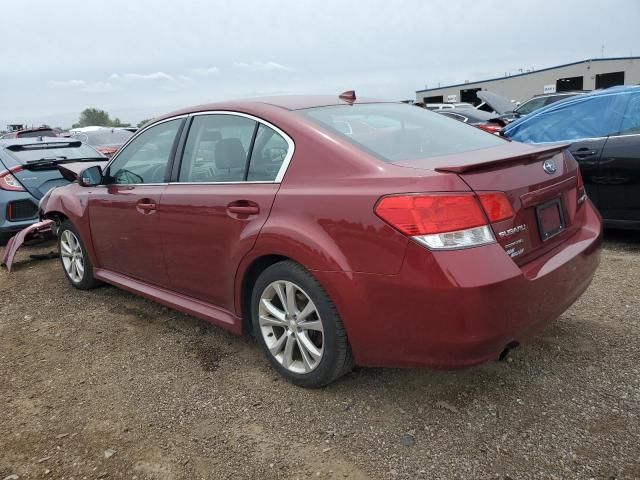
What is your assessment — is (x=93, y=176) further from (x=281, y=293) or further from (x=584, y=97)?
(x=584, y=97)

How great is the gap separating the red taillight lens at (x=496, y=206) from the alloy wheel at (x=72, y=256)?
3672 mm

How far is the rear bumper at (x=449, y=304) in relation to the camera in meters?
2.21

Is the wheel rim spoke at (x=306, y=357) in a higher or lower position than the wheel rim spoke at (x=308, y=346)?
lower

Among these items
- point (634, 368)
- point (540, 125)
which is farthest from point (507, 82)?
point (634, 368)

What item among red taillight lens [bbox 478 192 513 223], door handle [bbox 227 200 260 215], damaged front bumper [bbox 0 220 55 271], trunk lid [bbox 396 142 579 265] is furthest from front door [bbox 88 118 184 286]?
red taillight lens [bbox 478 192 513 223]

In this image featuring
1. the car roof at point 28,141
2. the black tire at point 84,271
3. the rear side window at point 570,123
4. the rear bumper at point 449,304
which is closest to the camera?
the rear bumper at point 449,304

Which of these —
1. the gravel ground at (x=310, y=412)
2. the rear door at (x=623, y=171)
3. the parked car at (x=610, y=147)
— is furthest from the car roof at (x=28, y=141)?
the rear door at (x=623, y=171)

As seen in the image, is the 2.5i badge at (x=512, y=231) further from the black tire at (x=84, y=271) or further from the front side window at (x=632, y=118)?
the black tire at (x=84, y=271)

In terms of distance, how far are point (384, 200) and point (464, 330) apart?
64 cm

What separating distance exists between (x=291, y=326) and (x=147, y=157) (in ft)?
6.06

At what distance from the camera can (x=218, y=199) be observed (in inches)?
122

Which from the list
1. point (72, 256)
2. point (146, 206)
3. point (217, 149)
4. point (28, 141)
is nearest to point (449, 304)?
point (217, 149)

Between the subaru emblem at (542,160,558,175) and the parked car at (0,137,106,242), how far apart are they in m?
6.05

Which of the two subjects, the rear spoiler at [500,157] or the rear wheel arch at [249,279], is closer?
the rear spoiler at [500,157]
